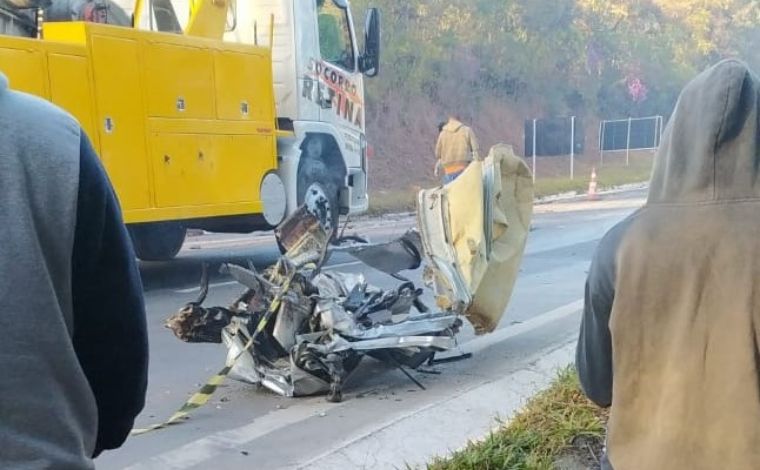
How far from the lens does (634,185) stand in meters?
27.9

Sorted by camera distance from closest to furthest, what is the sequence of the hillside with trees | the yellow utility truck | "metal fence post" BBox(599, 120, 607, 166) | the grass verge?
1. the grass verge
2. the yellow utility truck
3. the hillside with trees
4. "metal fence post" BBox(599, 120, 607, 166)

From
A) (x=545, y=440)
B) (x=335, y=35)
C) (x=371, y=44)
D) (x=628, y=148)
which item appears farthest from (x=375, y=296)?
(x=628, y=148)

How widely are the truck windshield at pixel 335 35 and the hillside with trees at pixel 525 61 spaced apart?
532 inches

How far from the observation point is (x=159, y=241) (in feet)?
33.8

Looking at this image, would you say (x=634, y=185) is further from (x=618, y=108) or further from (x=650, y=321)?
(x=650, y=321)

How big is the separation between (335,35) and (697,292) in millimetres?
9671

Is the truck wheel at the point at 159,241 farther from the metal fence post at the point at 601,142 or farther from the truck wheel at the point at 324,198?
the metal fence post at the point at 601,142

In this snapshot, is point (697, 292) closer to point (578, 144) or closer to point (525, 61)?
point (578, 144)

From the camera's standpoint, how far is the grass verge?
3.61m

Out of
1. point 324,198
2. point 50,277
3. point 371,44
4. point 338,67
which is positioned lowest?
point 324,198

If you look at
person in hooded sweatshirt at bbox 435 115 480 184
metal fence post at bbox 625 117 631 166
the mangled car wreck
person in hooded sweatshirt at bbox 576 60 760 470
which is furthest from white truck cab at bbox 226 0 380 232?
metal fence post at bbox 625 117 631 166

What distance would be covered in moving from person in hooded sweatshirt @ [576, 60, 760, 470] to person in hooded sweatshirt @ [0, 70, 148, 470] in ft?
3.37

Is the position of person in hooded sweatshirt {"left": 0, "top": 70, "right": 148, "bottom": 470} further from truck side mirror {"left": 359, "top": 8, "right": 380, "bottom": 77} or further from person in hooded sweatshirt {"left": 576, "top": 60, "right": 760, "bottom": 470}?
truck side mirror {"left": 359, "top": 8, "right": 380, "bottom": 77}

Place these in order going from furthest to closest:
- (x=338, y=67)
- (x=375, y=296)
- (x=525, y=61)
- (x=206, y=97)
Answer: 1. (x=525, y=61)
2. (x=338, y=67)
3. (x=206, y=97)
4. (x=375, y=296)
